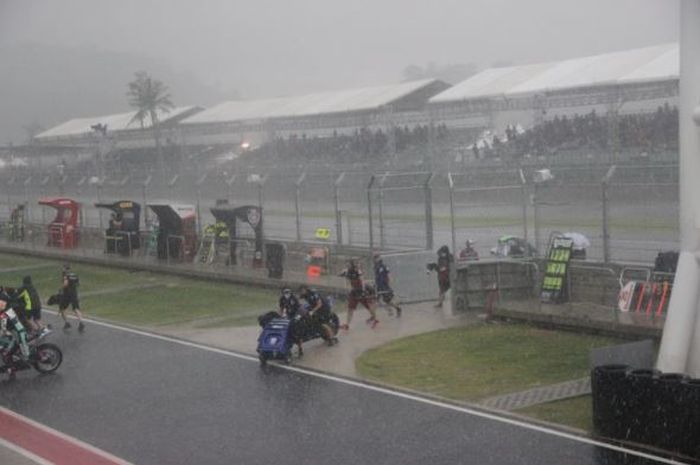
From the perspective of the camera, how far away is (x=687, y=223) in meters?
10.5

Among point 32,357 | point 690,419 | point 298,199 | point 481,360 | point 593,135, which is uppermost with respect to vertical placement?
point 593,135

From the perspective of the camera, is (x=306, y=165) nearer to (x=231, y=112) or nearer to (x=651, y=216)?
(x=231, y=112)

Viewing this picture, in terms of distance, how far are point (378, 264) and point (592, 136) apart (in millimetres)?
16751

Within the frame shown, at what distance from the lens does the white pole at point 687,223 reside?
10.0m

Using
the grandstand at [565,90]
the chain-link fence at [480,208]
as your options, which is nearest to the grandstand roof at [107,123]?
the chain-link fence at [480,208]

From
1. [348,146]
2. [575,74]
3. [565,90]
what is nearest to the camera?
[565,90]

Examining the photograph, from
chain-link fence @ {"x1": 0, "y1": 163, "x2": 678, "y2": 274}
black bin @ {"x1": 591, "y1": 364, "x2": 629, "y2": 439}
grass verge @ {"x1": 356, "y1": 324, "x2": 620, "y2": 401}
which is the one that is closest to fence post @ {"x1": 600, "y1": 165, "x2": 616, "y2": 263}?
chain-link fence @ {"x1": 0, "y1": 163, "x2": 678, "y2": 274}

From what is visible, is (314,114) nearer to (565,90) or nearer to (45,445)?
(565,90)

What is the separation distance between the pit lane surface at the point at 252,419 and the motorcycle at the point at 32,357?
187 millimetres

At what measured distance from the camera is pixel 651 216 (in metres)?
16.0

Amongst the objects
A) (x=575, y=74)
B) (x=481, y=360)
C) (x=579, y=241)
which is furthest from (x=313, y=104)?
(x=481, y=360)

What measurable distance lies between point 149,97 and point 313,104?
9.01m

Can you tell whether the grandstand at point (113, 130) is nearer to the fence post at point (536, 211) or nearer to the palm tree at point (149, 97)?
the palm tree at point (149, 97)

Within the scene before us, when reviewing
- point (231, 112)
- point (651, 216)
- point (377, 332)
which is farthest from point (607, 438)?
point (231, 112)
